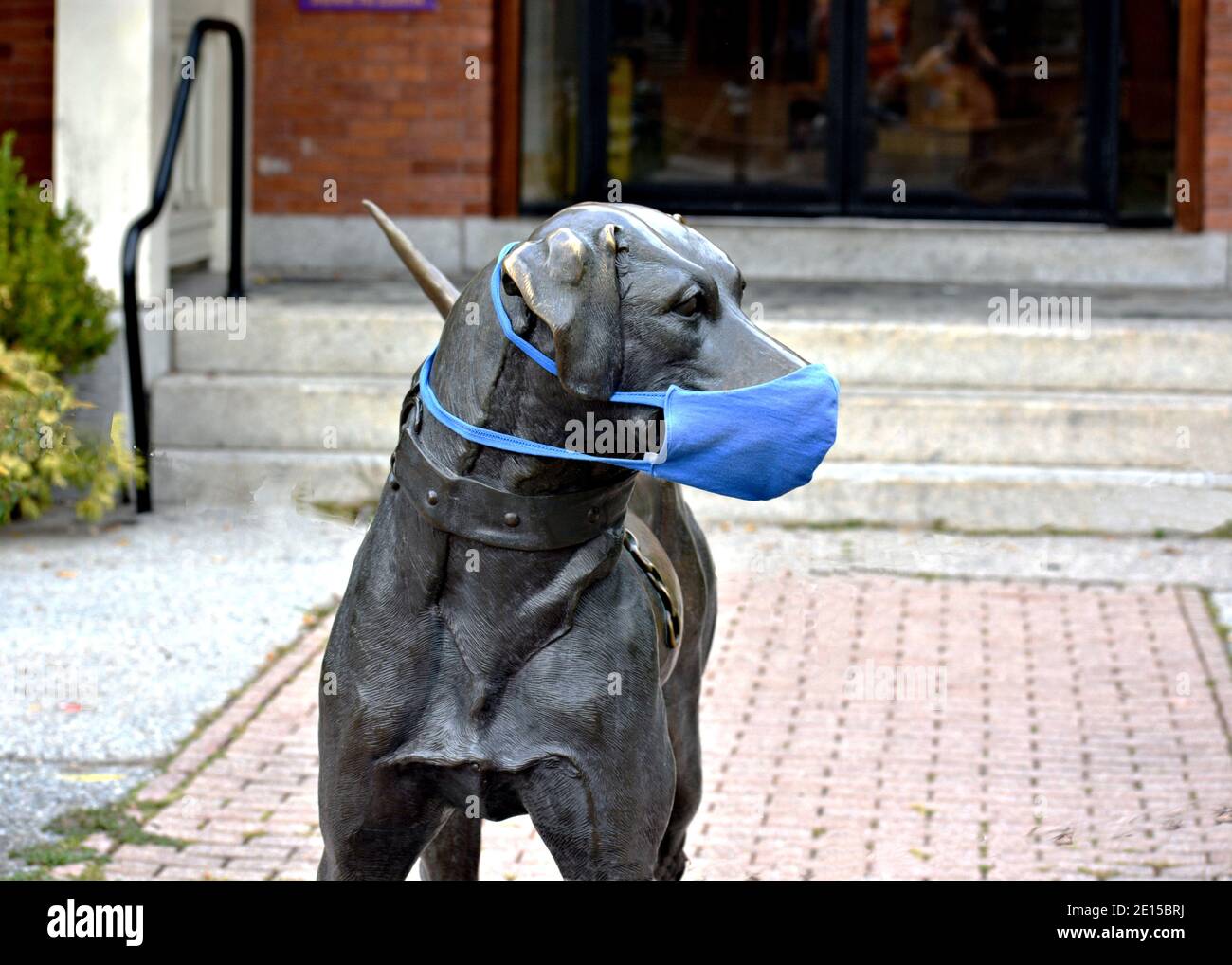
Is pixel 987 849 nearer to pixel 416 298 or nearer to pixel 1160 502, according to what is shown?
pixel 1160 502

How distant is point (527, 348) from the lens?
9.11 ft

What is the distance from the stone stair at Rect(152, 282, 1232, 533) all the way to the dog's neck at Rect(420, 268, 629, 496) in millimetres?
5673

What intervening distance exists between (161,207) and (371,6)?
9.68ft

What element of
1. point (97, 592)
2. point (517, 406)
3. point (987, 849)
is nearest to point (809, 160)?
point (97, 592)

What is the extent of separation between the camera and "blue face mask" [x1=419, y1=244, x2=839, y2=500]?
2.74 m

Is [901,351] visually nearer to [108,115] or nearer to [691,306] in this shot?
[108,115]

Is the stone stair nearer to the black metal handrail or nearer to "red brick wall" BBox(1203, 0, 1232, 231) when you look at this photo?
the black metal handrail

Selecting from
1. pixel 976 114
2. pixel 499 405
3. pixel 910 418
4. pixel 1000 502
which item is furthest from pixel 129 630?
pixel 976 114

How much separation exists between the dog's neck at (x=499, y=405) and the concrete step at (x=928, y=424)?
19.3 feet

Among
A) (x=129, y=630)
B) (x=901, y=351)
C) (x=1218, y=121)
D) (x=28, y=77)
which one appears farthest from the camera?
(x=1218, y=121)

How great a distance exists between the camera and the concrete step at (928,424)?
877 cm

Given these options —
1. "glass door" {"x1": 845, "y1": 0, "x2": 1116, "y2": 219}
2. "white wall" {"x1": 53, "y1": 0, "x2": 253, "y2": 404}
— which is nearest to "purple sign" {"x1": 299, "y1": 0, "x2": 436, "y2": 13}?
"white wall" {"x1": 53, "y1": 0, "x2": 253, "y2": 404}
